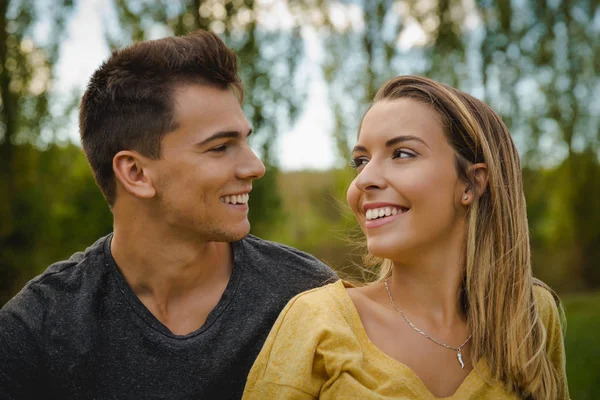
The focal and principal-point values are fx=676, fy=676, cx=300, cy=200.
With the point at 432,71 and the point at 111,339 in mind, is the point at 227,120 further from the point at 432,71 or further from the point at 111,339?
the point at 432,71

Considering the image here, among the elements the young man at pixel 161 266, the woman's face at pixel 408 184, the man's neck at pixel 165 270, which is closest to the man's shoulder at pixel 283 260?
the young man at pixel 161 266

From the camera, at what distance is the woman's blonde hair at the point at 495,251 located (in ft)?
8.50

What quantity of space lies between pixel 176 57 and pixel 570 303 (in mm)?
10600

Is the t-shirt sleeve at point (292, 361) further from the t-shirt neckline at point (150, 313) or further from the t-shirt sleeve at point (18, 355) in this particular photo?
the t-shirt sleeve at point (18, 355)

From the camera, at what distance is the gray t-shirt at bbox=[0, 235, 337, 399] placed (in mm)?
2861

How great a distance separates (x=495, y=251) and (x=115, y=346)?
1656 millimetres

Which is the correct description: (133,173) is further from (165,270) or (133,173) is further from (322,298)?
(322,298)

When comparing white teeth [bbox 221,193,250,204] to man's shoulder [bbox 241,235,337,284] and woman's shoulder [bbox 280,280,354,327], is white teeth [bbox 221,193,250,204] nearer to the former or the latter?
man's shoulder [bbox 241,235,337,284]

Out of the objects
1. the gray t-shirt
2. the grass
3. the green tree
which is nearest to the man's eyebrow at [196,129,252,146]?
the gray t-shirt

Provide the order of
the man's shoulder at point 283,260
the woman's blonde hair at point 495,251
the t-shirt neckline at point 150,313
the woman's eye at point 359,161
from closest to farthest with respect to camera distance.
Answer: the woman's blonde hair at point 495,251 → the woman's eye at point 359,161 → the t-shirt neckline at point 150,313 → the man's shoulder at point 283,260

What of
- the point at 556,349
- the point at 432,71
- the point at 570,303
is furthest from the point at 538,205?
the point at 556,349

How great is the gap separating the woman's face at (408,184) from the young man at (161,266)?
2.25ft

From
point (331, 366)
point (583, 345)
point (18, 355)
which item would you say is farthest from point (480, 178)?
point (583, 345)

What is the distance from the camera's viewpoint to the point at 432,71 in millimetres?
11289
